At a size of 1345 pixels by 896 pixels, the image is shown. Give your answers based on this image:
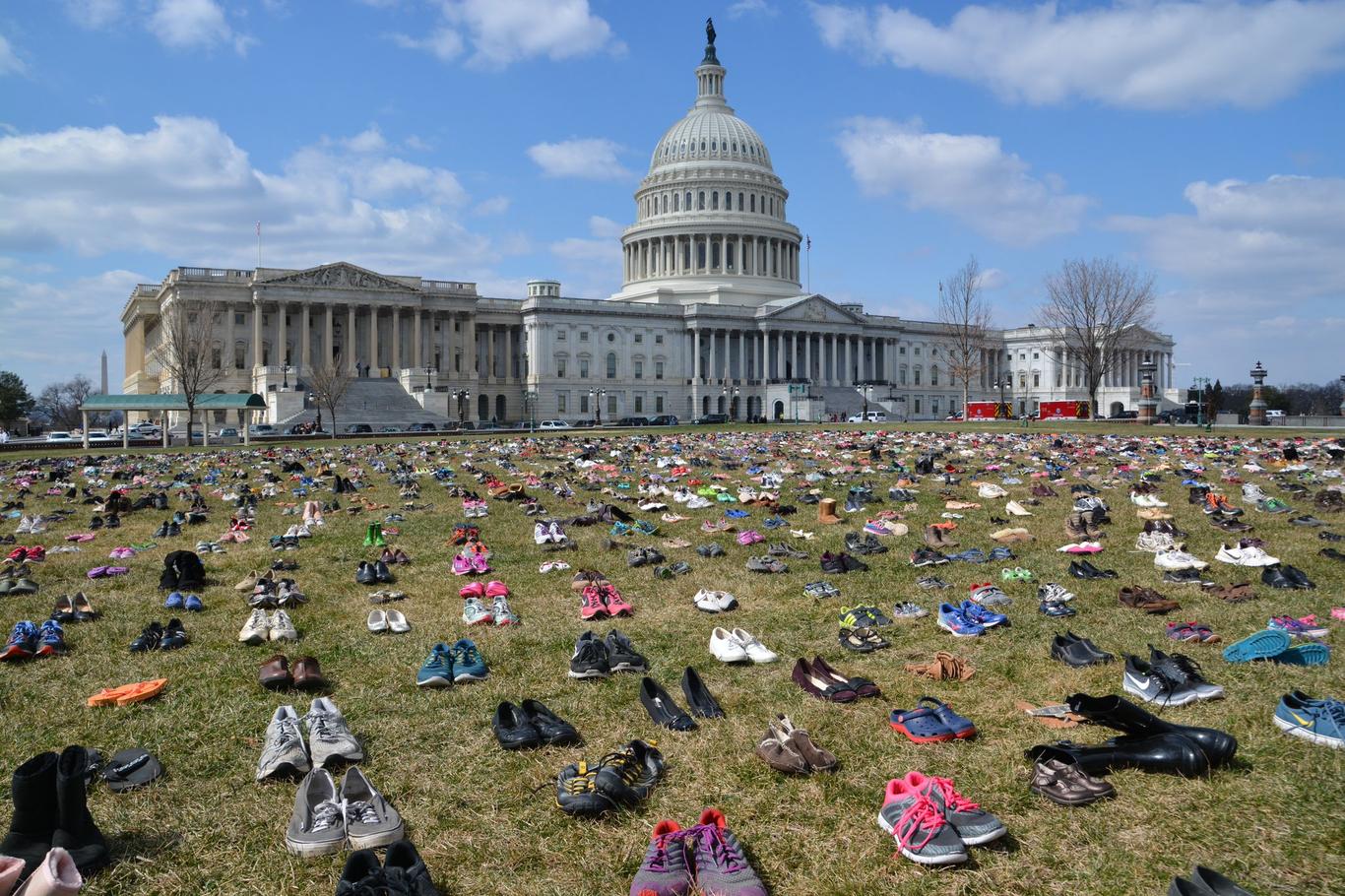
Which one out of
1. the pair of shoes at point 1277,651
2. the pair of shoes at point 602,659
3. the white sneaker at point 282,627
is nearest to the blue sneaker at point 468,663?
the pair of shoes at point 602,659

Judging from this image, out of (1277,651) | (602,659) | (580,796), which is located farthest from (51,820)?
(1277,651)

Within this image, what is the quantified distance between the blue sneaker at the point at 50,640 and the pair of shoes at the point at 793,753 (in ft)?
23.2

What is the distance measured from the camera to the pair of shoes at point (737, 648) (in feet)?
26.8

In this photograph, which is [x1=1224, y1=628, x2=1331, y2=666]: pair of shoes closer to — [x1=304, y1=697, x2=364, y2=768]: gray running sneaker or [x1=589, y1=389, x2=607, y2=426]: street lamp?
[x1=304, y1=697, x2=364, y2=768]: gray running sneaker

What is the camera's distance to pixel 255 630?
29.9 feet

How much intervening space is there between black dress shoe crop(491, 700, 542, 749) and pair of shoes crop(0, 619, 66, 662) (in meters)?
5.07

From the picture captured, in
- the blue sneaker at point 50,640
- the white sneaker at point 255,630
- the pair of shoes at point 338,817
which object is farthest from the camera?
the white sneaker at point 255,630

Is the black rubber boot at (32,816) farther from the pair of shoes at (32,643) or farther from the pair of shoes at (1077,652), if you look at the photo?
the pair of shoes at (1077,652)

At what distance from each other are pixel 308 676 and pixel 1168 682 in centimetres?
686

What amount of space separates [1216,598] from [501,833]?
8562mm

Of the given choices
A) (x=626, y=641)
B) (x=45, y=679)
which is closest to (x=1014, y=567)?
(x=626, y=641)

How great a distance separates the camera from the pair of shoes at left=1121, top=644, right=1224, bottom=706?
6.69 metres

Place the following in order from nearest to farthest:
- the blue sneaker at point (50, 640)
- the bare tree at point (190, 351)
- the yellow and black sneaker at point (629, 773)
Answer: the yellow and black sneaker at point (629, 773) < the blue sneaker at point (50, 640) < the bare tree at point (190, 351)

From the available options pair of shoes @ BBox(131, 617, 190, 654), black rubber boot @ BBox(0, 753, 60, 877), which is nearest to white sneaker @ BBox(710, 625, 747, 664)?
black rubber boot @ BBox(0, 753, 60, 877)
